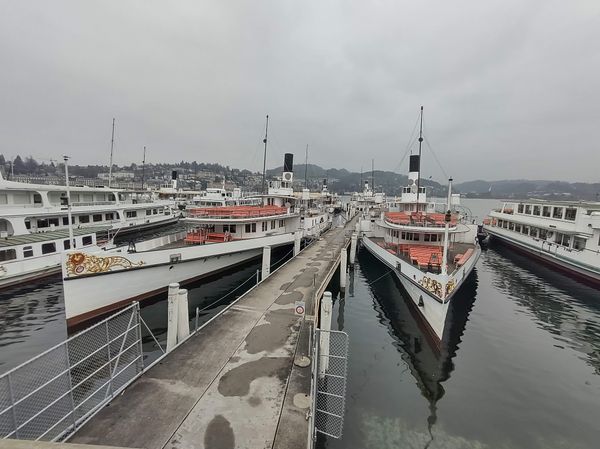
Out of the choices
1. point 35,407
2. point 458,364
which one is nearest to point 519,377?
point 458,364

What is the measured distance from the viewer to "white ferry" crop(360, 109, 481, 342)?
14977mm

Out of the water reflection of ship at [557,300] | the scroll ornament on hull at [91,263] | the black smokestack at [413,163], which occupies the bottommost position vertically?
the water reflection of ship at [557,300]

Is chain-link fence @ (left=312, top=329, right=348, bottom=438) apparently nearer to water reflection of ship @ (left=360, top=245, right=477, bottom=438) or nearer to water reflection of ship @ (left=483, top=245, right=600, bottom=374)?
Result: water reflection of ship @ (left=360, top=245, right=477, bottom=438)

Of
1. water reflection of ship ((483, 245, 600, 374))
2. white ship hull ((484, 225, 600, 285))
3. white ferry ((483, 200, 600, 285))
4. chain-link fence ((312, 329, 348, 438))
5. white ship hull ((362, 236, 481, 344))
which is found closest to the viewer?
chain-link fence ((312, 329, 348, 438))

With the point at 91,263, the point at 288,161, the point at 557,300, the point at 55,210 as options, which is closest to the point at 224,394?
the point at 91,263

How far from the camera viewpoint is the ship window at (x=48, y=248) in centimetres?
2258

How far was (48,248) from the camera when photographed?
75.4 ft

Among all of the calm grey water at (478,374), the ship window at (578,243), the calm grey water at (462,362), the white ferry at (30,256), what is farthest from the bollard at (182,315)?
the ship window at (578,243)

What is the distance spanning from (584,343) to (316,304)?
15.0m

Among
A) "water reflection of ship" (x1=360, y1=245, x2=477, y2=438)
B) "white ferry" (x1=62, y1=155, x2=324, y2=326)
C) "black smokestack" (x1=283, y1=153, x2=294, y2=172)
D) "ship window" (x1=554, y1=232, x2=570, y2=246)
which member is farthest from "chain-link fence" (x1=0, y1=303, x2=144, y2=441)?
"ship window" (x1=554, y1=232, x2=570, y2=246)

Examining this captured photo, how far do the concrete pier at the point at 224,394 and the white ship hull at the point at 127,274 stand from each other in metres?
7.57

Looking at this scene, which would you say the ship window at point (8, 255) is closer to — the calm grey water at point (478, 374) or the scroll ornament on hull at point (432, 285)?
the calm grey water at point (478, 374)

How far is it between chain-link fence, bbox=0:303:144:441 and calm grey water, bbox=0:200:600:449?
2.09 meters

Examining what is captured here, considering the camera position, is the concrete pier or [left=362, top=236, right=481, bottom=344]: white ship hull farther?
[left=362, top=236, right=481, bottom=344]: white ship hull
